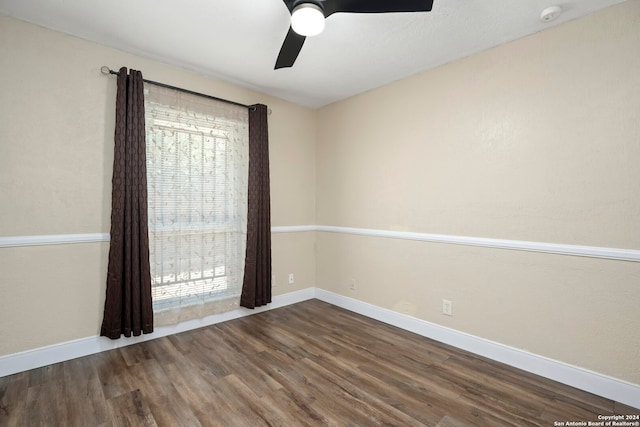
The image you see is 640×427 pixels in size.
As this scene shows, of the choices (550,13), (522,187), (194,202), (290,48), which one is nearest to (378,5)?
(290,48)

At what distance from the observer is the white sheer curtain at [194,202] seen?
8.46ft

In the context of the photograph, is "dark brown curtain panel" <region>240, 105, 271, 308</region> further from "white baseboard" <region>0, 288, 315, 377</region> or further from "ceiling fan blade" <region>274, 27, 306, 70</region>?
"ceiling fan blade" <region>274, 27, 306, 70</region>

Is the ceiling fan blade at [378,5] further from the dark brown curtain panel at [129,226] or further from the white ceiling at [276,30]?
the dark brown curtain panel at [129,226]

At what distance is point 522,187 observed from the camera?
2191 millimetres

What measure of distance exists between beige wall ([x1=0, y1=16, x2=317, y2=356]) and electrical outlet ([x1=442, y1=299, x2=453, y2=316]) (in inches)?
113

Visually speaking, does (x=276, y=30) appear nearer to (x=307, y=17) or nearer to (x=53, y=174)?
(x=307, y=17)

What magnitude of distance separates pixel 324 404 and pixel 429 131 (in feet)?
7.75

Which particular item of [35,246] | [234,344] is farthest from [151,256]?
[234,344]

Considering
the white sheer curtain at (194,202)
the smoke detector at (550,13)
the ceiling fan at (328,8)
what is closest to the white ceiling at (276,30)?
the smoke detector at (550,13)

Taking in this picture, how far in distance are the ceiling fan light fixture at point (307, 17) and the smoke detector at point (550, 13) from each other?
1.47 meters

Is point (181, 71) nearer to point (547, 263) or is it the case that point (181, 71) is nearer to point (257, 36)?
point (257, 36)

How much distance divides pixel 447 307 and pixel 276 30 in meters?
2.64

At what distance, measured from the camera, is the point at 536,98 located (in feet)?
6.95

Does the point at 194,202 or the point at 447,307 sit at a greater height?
the point at 194,202
